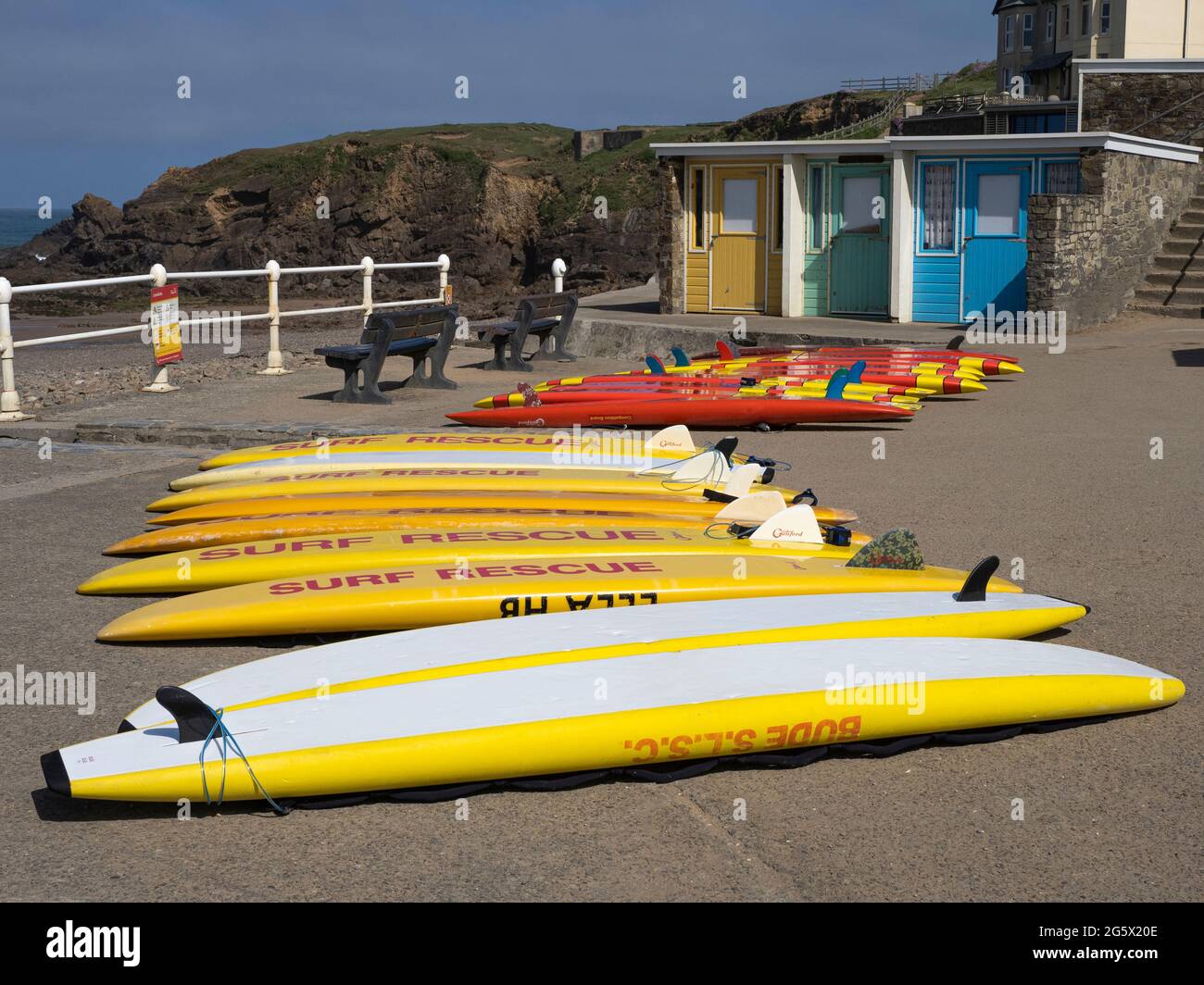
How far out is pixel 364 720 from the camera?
4.20 metres

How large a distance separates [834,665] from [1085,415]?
7768mm

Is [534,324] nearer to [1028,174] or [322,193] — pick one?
[1028,174]

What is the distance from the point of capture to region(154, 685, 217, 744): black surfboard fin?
4055 mm

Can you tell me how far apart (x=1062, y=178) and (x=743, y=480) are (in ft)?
38.9

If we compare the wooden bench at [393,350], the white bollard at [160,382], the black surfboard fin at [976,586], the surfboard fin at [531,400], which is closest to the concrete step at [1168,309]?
the wooden bench at [393,350]

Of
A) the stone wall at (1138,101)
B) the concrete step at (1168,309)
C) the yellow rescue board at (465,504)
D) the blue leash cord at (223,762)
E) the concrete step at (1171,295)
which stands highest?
the stone wall at (1138,101)

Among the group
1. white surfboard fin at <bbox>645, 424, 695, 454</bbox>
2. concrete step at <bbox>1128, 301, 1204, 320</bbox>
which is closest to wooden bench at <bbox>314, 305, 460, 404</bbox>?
white surfboard fin at <bbox>645, 424, 695, 454</bbox>

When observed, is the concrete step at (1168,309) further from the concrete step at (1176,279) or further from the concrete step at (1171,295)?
the concrete step at (1176,279)

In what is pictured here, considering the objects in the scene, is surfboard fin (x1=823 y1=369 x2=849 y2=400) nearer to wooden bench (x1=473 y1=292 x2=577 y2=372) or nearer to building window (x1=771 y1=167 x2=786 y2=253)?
wooden bench (x1=473 y1=292 x2=577 y2=372)

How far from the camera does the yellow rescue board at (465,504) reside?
7.08 m

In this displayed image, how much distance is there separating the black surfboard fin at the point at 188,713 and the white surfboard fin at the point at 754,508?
3.10 metres

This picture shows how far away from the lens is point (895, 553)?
581 cm

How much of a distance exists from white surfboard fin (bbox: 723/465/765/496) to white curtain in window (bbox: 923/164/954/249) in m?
11.6
